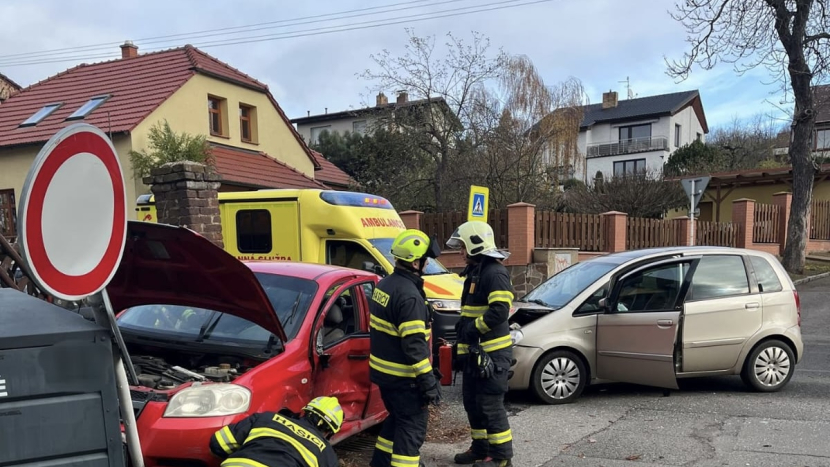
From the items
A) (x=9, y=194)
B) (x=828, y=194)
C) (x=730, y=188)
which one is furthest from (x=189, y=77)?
(x=828, y=194)

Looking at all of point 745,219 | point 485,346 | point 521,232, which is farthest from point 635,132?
point 485,346

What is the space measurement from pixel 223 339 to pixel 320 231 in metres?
4.58

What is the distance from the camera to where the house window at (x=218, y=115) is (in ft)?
59.9

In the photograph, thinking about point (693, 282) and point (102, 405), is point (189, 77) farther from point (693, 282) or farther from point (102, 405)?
point (102, 405)

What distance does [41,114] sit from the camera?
1750cm

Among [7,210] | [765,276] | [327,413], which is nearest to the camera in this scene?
[327,413]

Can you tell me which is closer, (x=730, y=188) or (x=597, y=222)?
(x=597, y=222)

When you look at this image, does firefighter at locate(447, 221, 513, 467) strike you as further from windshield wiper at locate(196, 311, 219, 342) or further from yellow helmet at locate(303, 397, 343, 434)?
windshield wiper at locate(196, 311, 219, 342)

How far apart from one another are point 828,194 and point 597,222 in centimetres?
1525

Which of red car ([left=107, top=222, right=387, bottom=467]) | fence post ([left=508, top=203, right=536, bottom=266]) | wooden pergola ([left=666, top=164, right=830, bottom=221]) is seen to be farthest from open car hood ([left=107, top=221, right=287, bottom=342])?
wooden pergola ([left=666, top=164, right=830, bottom=221])

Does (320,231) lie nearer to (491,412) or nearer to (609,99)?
(491,412)

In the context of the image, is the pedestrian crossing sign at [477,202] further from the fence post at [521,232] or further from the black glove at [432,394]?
the black glove at [432,394]

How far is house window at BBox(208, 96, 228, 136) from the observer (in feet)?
59.9

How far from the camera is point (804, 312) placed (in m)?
11.6
